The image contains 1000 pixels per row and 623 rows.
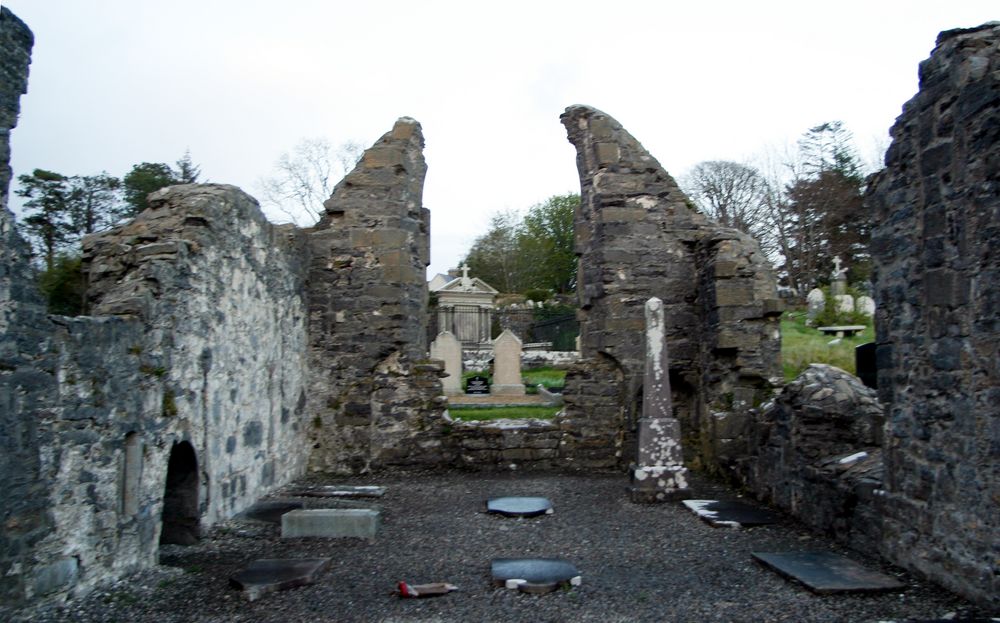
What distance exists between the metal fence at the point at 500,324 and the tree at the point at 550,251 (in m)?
11.1

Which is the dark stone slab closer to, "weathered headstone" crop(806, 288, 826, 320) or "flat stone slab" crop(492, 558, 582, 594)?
"flat stone slab" crop(492, 558, 582, 594)

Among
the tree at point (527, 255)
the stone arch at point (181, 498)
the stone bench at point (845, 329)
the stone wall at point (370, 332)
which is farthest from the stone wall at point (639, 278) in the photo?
the tree at point (527, 255)

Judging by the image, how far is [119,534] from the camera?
548 cm

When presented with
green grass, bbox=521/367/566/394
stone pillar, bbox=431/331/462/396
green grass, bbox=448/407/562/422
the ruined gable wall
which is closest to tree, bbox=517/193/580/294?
green grass, bbox=521/367/566/394

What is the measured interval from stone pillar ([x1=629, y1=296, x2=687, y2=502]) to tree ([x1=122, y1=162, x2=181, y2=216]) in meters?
14.2

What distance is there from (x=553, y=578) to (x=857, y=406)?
350 centimetres

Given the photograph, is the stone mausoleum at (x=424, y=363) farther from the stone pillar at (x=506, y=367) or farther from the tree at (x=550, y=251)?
the tree at (x=550, y=251)

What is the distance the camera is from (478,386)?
19578 millimetres

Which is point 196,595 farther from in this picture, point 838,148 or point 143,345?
point 838,148

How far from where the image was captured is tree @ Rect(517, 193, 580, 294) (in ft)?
149

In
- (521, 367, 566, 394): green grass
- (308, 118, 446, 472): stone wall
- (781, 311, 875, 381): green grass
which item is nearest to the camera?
(308, 118, 446, 472): stone wall

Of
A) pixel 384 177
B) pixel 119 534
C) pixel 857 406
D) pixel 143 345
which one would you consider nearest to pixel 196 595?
pixel 119 534

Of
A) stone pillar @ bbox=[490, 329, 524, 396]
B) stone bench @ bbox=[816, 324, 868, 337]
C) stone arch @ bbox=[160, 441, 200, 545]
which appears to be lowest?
stone arch @ bbox=[160, 441, 200, 545]

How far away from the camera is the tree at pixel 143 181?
19.9 m
